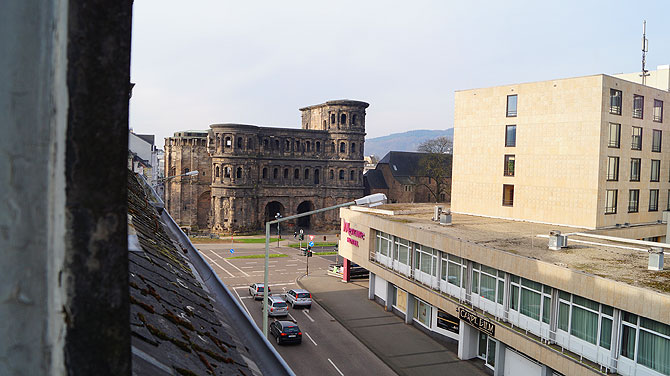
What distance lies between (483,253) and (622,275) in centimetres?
636

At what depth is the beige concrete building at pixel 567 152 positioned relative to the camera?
28.8 m

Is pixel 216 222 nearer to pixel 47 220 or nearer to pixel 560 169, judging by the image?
pixel 560 169

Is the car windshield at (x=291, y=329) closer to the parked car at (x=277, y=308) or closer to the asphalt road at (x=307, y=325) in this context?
the asphalt road at (x=307, y=325)

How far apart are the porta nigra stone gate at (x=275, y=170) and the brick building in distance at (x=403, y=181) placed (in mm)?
9590

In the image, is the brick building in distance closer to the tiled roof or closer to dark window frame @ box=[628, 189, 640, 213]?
dark window frame @ box=[628, 189, 640, 213]

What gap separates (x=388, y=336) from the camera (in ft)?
92.2

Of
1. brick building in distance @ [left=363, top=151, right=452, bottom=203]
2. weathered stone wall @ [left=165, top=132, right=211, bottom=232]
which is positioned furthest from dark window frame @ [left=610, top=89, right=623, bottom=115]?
weathered stone wall @ [left=165, top=132, right=211, bottom=232]

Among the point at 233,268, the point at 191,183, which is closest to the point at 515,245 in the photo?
the point at 233,268

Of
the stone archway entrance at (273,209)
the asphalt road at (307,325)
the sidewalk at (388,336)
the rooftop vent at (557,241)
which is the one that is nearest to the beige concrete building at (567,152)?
the rooftop vent at (557,241)

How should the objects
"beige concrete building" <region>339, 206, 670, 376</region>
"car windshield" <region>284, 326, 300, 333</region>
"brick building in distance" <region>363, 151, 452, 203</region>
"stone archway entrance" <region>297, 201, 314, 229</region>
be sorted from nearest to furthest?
"beige concrete building" <region>339, 206, 670, 376</region> → "car windshield" <region>284, 326, 300, 333</region> → "stone archway entrance" <region>297, 201, 314, 229</region> → "brick building in distance" <region>363, 151, 452, 203</region>

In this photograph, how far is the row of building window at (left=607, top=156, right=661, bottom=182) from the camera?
2937 cm

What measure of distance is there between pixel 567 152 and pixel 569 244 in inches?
340

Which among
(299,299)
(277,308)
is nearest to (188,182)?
(299,299)

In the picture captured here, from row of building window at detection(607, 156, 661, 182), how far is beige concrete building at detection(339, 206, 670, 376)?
11.7 feet
